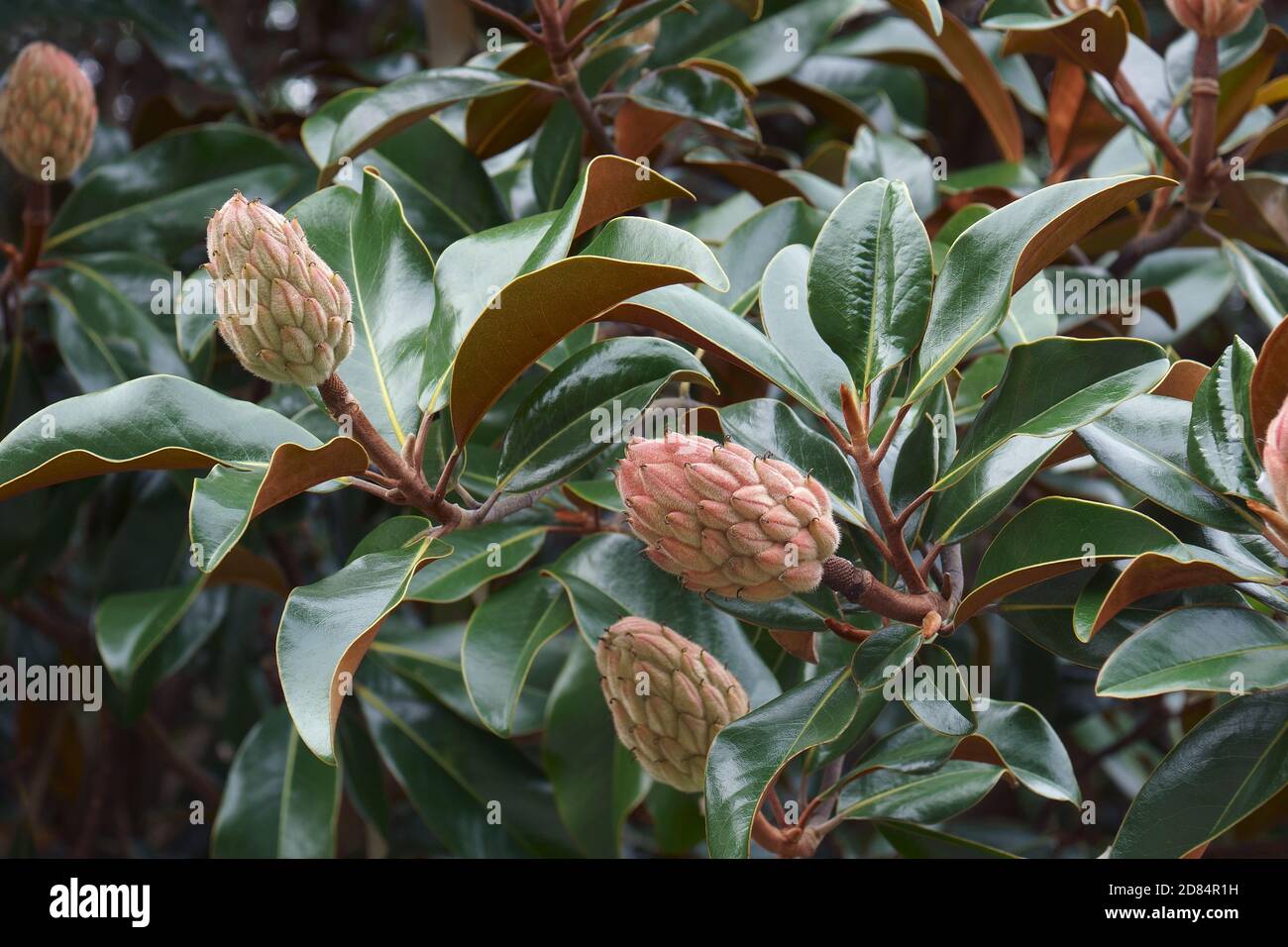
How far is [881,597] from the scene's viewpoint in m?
0.82

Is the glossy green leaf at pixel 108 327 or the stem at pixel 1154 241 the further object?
the glossy green leaf at pixel 108 327

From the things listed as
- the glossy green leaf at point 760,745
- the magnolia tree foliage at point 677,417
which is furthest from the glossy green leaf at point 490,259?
the glossy green leaf at point 760,745

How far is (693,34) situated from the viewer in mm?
1420

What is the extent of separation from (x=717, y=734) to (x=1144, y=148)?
936 millimetres

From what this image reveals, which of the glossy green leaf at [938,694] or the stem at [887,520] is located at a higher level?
the stem at [887,520]

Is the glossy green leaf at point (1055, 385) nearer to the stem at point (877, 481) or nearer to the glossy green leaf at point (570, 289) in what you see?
the stem at point (877, 481)

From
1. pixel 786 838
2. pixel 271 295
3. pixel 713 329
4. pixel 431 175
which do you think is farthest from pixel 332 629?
pixel 431 175

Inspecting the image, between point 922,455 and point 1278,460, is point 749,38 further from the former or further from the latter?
point 1278,460

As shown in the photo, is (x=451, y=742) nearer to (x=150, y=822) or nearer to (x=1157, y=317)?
(x=1157, y=317)

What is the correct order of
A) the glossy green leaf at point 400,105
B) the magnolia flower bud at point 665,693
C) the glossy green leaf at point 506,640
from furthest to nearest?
the glossy green leaf at point 400,105 → the glossy green leaf at point 506,640 → the magnolia flower bud at point 665,693

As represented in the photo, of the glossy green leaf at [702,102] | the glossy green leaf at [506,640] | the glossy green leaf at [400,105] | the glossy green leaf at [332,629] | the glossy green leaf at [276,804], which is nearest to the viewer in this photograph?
the glossy green leaf at [332,629]

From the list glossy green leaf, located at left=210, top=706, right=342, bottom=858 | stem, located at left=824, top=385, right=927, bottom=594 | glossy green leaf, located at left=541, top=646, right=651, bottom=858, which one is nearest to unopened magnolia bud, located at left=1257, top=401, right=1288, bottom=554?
stem, located at left=824, top=385, right=927, bottom=594

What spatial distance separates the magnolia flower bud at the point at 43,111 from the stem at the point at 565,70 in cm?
65

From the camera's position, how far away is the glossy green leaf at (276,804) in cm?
138
